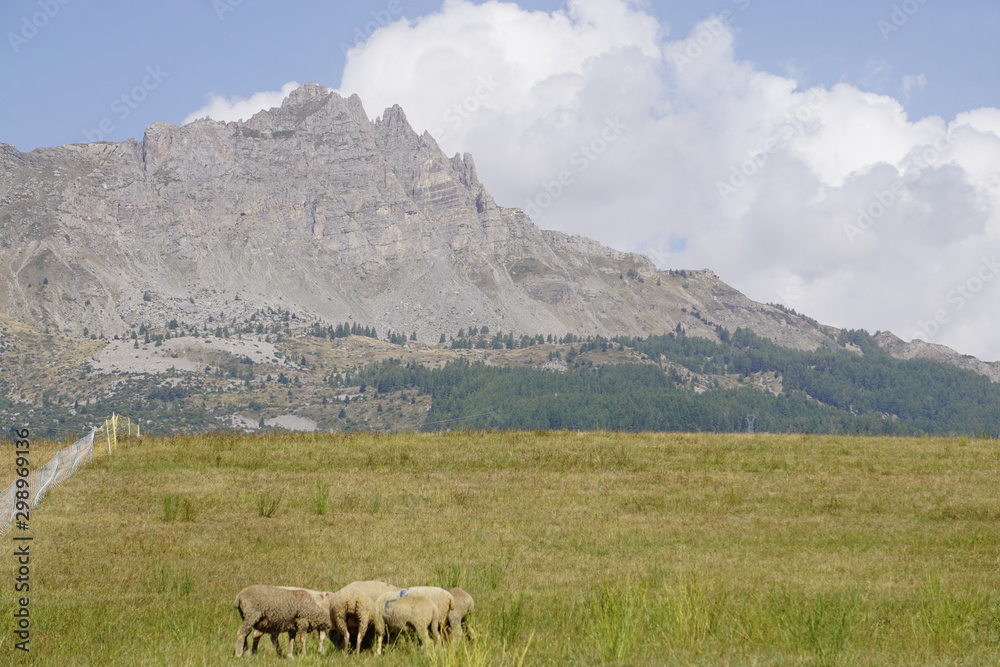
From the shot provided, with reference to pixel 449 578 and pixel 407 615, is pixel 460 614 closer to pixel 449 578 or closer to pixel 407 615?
pixel 407 615

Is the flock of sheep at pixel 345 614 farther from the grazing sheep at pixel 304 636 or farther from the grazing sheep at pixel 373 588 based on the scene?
the grazing sheep at pixel 373 588

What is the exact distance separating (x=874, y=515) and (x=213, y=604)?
756 inches

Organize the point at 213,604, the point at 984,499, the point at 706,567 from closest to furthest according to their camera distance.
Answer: the point at 213,604
the point at 706,567
the point at 984,499

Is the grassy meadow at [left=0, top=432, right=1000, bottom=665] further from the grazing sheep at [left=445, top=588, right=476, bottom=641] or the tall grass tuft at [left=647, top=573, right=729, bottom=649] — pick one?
the grazing sheep at [left=445, top=588, right=476, bottom=641]

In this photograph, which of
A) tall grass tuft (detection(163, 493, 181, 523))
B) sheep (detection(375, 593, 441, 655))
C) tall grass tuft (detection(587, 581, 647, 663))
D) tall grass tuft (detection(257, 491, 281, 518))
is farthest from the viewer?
tall grass tuft (detection(257, 491, 281, 518))

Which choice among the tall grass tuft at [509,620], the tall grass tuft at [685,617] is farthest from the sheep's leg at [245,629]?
the tall grass tuft at [685,617]

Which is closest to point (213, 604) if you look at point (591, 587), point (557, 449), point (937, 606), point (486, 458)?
point (591, 587)

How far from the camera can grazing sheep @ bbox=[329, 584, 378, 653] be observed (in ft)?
44.4

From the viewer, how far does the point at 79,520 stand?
1020 inches

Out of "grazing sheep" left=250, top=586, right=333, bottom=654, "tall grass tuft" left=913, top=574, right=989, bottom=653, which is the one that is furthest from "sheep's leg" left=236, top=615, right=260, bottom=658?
"tall grass tuft" left=913, top=574, right=989, bottom=653

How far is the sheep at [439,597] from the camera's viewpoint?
44.9ft

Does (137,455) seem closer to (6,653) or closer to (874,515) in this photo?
(6,653)

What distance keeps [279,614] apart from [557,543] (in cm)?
1172

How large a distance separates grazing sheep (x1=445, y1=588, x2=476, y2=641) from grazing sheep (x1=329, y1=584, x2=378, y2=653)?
1164mm
